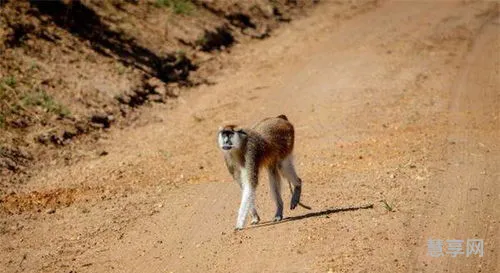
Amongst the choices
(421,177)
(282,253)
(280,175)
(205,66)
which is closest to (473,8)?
(205,66)

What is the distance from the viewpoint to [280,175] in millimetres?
9234

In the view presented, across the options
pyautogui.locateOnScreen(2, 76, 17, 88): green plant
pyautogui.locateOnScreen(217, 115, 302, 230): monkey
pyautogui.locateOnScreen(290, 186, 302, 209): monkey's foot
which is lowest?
pyautogui.locateOnScreen(2, 76, 17, 88): green plant

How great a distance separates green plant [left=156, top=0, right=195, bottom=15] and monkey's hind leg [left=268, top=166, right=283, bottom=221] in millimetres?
11886

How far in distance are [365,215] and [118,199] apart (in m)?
4.04

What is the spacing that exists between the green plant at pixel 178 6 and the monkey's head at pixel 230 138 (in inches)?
478

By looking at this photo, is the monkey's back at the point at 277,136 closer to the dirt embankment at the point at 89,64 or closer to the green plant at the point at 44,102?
the dirt embankment at the point at 89,64

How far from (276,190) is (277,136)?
2.50 feet

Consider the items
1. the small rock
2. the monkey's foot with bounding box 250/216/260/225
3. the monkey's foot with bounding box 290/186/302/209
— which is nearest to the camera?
the monkey's foot with bounding box 250/216/260/225

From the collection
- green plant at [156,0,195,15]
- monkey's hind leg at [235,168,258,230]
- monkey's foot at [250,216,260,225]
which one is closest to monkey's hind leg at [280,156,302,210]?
monkey's foot at [250,216,260,225]

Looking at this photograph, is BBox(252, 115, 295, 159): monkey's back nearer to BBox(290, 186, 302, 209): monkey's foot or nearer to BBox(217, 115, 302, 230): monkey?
BBox(217, 115, 302, 230): monkey

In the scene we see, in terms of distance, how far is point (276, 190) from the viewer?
894 cm

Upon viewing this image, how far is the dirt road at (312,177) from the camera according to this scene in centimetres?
795

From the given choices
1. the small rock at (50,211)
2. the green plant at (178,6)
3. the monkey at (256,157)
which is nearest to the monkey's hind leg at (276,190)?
the monkey at (256,157)

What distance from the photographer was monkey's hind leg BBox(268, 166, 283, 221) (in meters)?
8.91
